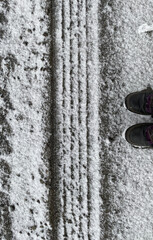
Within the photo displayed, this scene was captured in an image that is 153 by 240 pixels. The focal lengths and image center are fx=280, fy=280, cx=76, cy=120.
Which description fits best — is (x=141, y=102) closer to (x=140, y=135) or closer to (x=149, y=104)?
(x=149, y=104)

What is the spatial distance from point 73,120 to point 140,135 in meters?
0.46

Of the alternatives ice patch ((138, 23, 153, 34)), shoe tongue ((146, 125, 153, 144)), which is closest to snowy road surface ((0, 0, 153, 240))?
ice patch ((138, 23, 153, 34))

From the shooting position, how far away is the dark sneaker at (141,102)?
70.9 inches

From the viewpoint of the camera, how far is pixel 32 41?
1.96m

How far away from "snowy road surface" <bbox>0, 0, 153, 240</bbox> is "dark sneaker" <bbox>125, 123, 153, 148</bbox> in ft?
0.22

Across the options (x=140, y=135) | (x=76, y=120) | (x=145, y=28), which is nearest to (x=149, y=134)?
(x=140, y=135)

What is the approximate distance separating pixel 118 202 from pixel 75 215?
1.01 ft

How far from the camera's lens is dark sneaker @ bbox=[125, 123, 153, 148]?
179cm

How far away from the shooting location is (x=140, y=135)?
5.90 feet

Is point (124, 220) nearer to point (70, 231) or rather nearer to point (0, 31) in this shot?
point (70, 231)

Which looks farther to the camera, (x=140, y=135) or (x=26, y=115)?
(x=26, y=115)

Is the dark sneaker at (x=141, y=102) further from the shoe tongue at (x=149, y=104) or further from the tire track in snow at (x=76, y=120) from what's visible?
the tire track in snow at (x=76, y=120)

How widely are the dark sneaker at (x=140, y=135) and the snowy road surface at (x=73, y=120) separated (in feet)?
0.22

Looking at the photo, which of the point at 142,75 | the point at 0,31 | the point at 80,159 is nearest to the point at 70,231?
the point at 80,159
